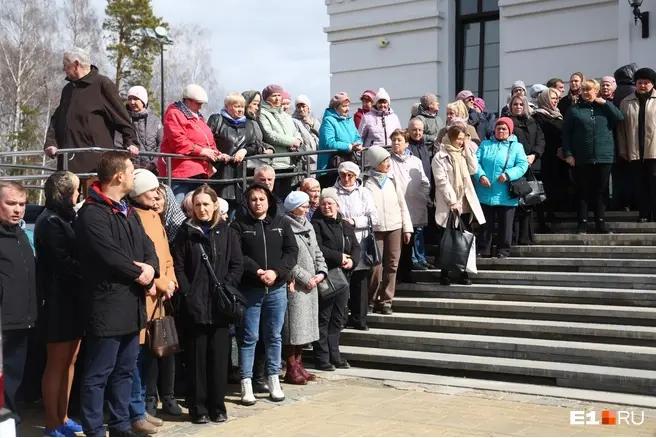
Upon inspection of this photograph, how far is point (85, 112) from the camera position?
27.1 feet

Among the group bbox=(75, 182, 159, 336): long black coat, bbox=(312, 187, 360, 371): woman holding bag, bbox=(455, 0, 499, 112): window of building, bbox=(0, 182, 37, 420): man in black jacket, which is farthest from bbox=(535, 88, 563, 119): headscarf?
bbox=(0, 182, 37, 420): man in black jacket

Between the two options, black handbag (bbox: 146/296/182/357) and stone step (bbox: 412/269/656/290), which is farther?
stone step (bbox: 412/269/656/290)

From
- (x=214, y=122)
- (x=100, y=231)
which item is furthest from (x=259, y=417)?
(x=214, y=122)

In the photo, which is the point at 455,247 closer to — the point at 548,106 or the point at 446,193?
the point at 446,193

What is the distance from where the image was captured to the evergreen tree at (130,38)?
128ft

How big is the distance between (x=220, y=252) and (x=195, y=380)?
101 cm

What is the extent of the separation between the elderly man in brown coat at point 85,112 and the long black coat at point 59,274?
1706 millimetres

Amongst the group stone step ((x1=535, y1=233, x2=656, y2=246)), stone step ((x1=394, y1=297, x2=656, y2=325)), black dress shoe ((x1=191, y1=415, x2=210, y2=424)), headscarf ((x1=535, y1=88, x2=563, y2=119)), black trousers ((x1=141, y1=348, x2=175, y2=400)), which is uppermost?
headscarf ((x1=535, y1=88, x2=563, y2=119))

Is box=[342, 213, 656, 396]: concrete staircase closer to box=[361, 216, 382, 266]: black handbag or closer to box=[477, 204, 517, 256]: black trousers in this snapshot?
box=[477, 204, 517, 256]: black trousers

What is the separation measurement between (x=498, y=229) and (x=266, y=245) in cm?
372

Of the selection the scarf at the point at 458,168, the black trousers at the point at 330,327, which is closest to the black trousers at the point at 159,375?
the black trousers at the point at 330,327

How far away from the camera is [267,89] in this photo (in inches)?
404

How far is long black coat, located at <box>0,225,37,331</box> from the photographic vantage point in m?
6.32
